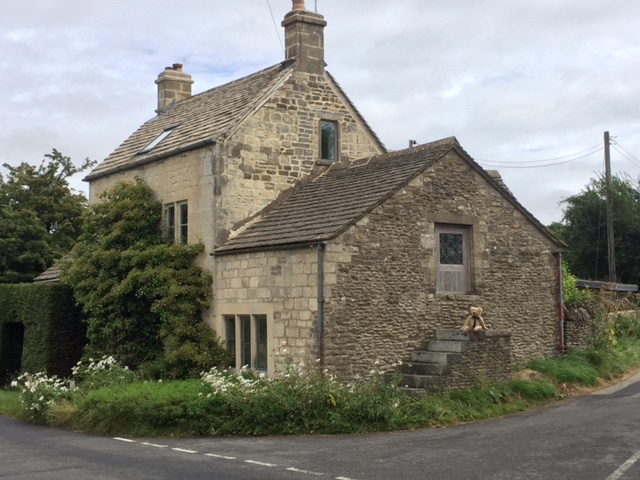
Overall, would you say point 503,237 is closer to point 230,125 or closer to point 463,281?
point 463,281

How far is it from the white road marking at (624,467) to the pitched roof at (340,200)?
7.24 m

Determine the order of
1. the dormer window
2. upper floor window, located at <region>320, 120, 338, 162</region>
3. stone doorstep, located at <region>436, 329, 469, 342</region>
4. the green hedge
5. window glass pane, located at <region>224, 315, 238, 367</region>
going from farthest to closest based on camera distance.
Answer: the dormer window, the green hedge, upper floor window, located at <region>320, 120, 338, 162</region>, window glass pane, located at <region>224, 315, 238, 367</region>, stone doorstep, located at <region>436, 329, 469, 342</region>

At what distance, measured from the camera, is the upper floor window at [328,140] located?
73.7ft

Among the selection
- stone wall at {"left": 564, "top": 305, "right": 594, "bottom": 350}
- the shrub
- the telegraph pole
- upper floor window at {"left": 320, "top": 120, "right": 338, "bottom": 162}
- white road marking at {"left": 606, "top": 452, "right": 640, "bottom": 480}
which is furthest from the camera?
the telegraph pole

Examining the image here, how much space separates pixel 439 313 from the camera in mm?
18438

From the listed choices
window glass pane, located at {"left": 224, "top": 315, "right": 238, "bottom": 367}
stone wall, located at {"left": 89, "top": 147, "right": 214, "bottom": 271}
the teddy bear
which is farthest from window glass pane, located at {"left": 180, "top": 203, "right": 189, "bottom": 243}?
the teddy bear

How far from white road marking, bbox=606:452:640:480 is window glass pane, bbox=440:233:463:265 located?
7.83m

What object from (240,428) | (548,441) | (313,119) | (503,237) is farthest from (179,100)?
(548,441)

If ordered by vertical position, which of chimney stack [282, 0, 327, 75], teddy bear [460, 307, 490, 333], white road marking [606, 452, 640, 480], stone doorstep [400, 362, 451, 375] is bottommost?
white road marking [606, 452, 640, 480]

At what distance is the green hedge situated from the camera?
74.5 ft

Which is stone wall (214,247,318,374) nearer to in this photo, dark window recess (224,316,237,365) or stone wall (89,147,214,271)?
dark window recess (224,316,237,365)

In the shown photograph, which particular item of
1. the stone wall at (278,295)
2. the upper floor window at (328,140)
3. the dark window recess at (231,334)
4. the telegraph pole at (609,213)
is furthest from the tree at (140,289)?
the telegraph pole at (609,213)

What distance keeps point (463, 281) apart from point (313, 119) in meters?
6.17

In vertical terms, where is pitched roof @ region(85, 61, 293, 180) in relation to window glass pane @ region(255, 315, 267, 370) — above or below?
above
